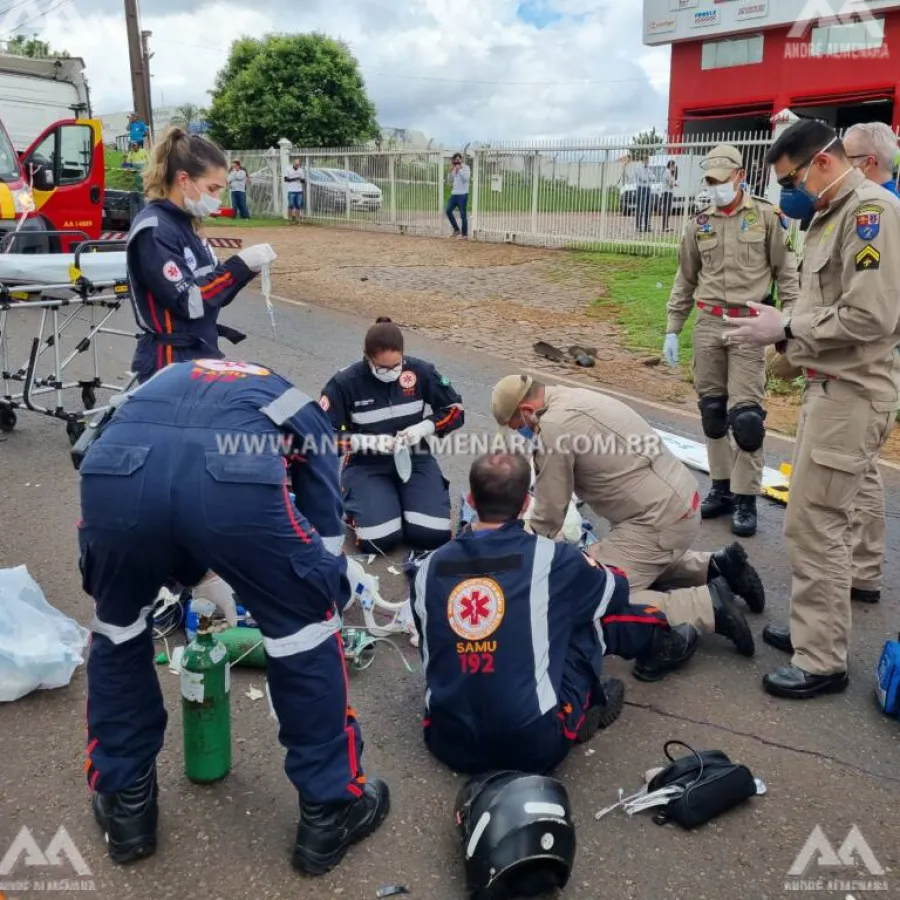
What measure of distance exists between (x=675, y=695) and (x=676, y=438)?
337 centimetres

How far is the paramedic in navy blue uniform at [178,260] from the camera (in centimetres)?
402

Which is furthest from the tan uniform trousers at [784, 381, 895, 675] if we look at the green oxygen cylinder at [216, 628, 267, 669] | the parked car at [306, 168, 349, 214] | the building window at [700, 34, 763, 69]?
the building window at [700, 34, 763, 69]

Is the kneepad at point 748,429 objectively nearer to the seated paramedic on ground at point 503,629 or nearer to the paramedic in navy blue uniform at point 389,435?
the paramedic in navy blue uniform at point 389,435

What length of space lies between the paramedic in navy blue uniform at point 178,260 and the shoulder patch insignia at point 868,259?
8.87 feet

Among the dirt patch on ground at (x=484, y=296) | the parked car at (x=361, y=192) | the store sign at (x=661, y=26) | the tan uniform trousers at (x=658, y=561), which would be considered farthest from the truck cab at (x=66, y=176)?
the store sign at (x=661, y=26)

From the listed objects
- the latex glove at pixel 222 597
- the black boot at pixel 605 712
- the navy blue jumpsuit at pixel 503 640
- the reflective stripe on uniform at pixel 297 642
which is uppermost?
the reflective stripe on uniform at pixel 297 642

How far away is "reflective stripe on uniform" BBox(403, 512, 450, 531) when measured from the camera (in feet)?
16.2

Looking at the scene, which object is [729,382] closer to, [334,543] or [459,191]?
[334,543]

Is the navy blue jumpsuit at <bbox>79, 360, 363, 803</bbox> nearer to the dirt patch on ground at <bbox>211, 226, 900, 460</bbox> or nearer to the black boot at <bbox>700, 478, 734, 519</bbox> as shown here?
the black boot at <bbox>700, 478, 734, 519</bbox>

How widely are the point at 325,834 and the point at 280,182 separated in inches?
1004

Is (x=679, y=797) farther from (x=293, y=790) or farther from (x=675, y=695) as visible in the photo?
(x=293, y=790)

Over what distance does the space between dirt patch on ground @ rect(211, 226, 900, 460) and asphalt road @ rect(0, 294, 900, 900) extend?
11.9 ft

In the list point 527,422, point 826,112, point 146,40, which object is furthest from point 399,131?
point 527,422

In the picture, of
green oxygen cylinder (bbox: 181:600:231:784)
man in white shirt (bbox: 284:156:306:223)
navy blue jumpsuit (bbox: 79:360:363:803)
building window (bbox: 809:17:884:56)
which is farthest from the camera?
man in white shirt (bbox: 284:156:306:223)
